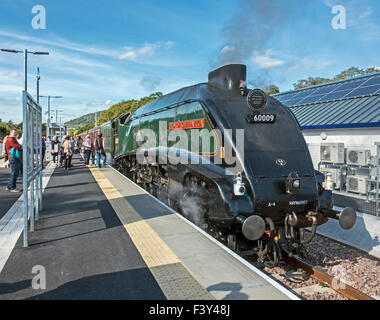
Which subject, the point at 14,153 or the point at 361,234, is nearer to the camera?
the point at 361,234

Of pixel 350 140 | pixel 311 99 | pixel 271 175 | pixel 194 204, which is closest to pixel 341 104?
pixel 350 140

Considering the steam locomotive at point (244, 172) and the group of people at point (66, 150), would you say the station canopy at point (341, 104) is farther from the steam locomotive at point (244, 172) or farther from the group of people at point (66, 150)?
the group of people at point (66, 150)

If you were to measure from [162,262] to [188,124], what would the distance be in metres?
3.17

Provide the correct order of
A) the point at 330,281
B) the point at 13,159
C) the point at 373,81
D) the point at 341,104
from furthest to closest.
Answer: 1. the point at 373,81
2. the point at 341,104
3. the point at 13,159
4. the point at 330,281

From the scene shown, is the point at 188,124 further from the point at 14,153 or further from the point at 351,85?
the point at 351,85

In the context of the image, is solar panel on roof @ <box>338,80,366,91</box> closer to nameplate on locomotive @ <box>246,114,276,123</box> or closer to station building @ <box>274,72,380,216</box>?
station building @ <box>274,72,380,216</box>

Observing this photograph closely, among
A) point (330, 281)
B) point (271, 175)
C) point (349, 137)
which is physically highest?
point (349, 137)

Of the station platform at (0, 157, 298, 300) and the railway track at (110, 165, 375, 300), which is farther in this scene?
the railway track at (110, 165, 375, 300)

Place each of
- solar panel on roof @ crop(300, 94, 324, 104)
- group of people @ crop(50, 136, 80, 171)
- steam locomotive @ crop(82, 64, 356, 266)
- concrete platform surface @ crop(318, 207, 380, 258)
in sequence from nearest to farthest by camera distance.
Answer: steam locomotive @ crop(82, 64, 356, 266) < concrete platform surface @ crop(318, 207, 380, 258) < group of people @ crop(50, 136, 80, 171) < solar panel on roof @ crop(300, 94, 324, 104)

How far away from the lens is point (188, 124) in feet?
22.0

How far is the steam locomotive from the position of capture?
5012 millimetres

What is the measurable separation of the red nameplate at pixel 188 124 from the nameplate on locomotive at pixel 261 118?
88cm

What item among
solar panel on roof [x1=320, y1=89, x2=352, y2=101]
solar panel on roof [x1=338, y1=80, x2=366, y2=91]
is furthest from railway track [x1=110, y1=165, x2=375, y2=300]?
solar panel on roof [x1=338, y1=80, x2=366, y2=91]

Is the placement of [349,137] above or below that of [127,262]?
above
